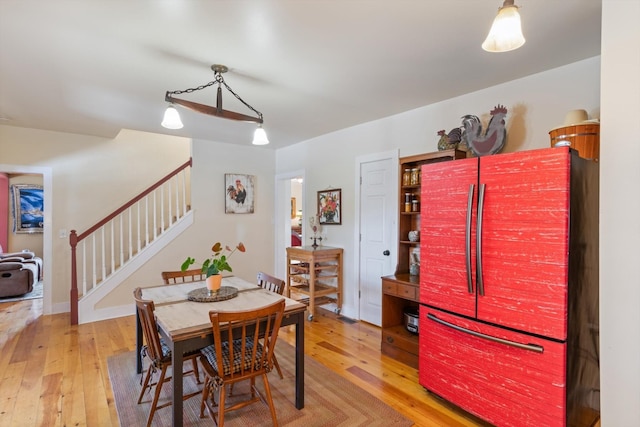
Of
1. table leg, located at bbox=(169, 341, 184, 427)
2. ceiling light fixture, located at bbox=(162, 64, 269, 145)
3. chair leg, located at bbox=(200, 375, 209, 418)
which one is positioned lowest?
chair leg, located at bbox=(200, 375, 209, 418)

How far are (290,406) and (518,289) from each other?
1.77m

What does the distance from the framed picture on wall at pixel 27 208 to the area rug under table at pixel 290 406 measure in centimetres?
616

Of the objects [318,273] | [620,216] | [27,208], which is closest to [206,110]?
[620,216]

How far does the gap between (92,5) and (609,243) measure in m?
3.02

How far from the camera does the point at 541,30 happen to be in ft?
6.61

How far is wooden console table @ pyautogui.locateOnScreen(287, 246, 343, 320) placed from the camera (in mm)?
4195

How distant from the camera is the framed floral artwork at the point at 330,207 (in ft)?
14.9

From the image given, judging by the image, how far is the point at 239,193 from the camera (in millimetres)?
5492

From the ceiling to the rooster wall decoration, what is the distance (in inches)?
13.5

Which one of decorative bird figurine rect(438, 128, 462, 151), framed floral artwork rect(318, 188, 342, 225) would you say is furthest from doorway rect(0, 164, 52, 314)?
decorative bird figurine rect(438, 128, 462, 151)

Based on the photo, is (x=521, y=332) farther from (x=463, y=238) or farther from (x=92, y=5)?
(x=92, y=5)

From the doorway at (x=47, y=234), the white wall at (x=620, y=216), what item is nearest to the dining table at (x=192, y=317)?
the white wall at (x=620, y=216)

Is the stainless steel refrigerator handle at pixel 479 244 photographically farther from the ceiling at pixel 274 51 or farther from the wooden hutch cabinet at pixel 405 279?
the ceiling at pixel 274 51

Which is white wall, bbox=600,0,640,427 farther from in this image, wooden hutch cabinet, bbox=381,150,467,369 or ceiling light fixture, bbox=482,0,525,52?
wooden hutch cabinet, bbox=381,150,467,369
